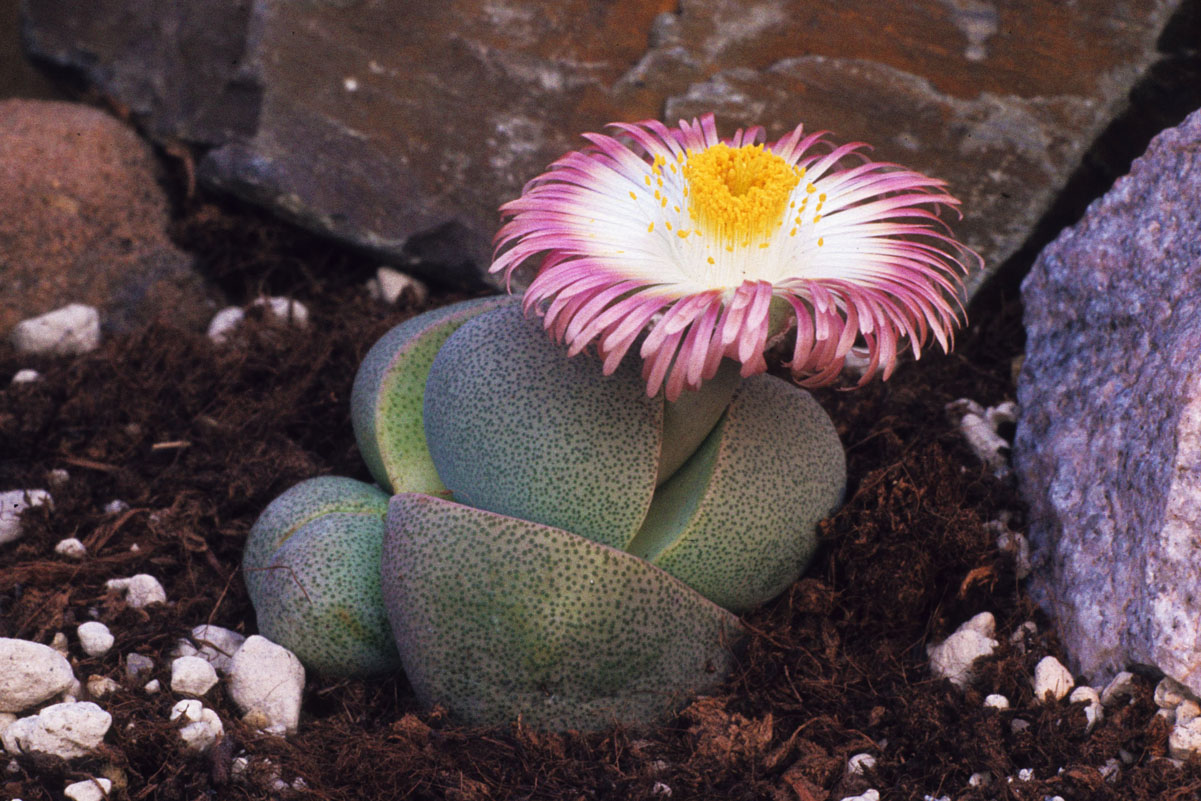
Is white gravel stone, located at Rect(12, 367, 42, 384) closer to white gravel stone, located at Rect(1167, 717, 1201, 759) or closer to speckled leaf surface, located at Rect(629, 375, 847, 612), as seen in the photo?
speckled leaf surface, located at Rect(629, 375, 847, 612)

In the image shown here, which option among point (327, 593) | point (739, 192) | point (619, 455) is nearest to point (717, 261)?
point (739, 192)

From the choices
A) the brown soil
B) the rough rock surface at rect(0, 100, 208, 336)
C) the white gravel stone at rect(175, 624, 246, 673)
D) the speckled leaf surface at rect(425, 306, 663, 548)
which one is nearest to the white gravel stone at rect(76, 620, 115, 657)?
the brown soil

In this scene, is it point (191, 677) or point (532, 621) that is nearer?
point (532, 621)

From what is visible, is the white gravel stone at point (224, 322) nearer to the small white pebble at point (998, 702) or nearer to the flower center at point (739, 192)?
the flower center at point (739, 192)

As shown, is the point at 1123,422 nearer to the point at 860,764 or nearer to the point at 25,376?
the point at 860,764

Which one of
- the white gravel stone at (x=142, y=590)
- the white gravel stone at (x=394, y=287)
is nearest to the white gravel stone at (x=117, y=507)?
the white gravel stone at (x=142, y=590)
